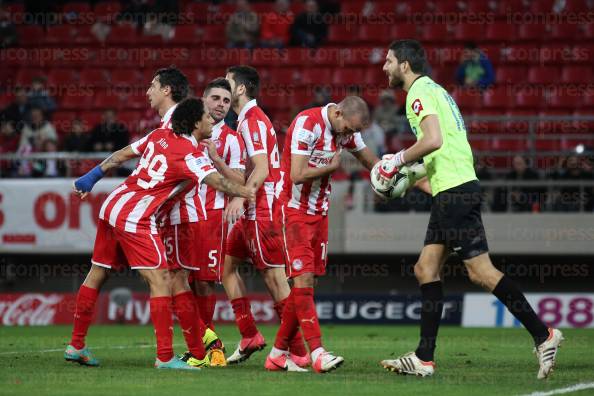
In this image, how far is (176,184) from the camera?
27.9 feet

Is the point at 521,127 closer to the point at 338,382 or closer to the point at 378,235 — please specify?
the point at 378,235

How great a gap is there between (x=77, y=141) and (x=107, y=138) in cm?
74

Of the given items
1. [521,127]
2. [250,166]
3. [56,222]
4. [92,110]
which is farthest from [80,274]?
[250,166]

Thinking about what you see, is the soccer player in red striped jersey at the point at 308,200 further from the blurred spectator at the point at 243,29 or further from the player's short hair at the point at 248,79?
the blurred spectator at the point at 243,29

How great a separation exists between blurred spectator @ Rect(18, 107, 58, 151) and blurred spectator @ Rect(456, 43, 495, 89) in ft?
23.4

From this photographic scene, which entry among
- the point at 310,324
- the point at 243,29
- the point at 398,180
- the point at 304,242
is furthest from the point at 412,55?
the point at 243,29

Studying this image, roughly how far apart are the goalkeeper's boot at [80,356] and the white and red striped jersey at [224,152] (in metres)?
1.65

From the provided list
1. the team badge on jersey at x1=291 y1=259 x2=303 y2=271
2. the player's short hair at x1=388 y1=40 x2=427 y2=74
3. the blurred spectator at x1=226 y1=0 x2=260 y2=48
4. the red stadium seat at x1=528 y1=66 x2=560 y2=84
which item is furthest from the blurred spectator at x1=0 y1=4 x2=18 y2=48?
the player's short hair at x1=388 y1=40 x2=427 y2=74

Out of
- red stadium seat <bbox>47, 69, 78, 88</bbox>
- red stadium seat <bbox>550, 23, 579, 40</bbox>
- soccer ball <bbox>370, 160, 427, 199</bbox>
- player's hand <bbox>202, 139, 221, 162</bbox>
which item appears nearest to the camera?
soccer ball <bbox>370, 160, 427, 199</bbox>

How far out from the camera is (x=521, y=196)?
16016 mm

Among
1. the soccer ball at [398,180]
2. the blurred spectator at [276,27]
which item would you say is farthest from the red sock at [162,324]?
the blurred spectator at [276,27]

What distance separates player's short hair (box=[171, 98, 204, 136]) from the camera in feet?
27.7

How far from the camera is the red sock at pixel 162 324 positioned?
8352 mm

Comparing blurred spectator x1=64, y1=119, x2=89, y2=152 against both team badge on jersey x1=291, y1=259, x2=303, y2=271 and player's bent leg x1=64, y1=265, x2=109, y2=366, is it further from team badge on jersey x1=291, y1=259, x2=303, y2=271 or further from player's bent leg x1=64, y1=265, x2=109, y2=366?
team badge on jersey x1=291, y1=259, x2=303, y2=271
